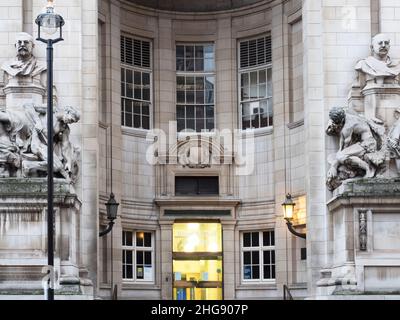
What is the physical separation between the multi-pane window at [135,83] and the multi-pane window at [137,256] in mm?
3431

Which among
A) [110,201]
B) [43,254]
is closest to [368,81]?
[110,201]

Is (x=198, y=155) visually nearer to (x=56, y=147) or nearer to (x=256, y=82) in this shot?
(x=256, y=82)

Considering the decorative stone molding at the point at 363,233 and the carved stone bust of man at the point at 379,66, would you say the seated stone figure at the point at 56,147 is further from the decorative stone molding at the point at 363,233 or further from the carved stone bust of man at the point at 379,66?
the carved stone bust of man at the point at 379,66

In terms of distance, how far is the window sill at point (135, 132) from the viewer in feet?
111

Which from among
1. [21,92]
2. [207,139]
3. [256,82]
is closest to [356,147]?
[256,82]

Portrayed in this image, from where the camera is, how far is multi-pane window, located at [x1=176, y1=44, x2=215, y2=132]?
116 ft

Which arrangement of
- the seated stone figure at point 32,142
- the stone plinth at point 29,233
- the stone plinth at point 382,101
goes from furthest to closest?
the stone plinth at point 382,101 → the seated stone figure at point 32,142 → the stone plinth at point 29,233

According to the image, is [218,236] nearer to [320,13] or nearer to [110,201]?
[110,201]

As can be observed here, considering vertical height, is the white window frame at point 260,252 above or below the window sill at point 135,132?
below

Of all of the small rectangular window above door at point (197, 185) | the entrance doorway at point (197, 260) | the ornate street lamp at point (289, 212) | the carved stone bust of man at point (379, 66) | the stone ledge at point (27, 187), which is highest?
the carved stone bust of man at point (379, 66)

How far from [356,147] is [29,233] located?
843 centimetres

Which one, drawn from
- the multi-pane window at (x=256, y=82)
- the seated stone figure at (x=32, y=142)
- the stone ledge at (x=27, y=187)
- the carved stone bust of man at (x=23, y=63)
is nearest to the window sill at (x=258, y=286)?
the multi-pane window at (x=256, y=82)

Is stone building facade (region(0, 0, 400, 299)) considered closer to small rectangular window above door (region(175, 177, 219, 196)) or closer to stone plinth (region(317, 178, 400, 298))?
small rectangular window above door (region(175, 177, 219, 196))

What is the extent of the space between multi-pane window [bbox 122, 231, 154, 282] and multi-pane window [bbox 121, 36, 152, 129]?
343cm
